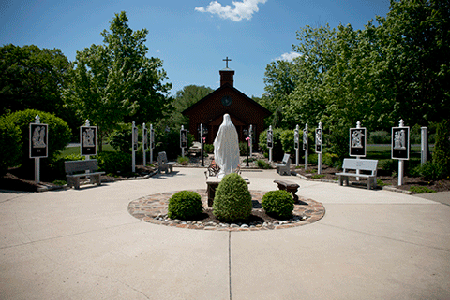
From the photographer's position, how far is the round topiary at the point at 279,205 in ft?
22.1

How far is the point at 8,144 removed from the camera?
33.8 ft

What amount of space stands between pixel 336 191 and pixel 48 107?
32800 mm

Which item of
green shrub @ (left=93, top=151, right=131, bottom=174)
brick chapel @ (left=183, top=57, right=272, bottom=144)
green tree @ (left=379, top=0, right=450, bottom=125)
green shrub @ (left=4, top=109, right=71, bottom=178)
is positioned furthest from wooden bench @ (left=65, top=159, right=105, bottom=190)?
brick chapel @ (left=183, top=57, right=272, bottom=144)

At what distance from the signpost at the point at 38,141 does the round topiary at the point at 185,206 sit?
23.8 ft

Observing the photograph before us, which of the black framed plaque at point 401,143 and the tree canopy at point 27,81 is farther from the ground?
the tree canopy at point 27,81

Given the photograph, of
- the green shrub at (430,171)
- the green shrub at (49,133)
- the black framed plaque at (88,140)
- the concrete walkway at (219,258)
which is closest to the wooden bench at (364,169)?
the green shrub at (430,171)

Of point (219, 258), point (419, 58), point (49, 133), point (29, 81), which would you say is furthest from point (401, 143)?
point (29, 81)

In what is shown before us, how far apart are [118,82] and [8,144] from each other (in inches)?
312

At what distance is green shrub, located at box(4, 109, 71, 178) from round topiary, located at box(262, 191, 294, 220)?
9.95 metres

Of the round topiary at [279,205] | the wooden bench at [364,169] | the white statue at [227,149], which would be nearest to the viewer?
the round topiary at [279,205]

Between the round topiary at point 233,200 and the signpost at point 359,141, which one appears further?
the signpost at point 359,141

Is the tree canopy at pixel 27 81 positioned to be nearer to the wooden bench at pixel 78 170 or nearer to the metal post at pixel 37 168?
the metal post at pixel 37 168

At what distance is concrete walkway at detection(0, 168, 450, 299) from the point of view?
11.9 ft

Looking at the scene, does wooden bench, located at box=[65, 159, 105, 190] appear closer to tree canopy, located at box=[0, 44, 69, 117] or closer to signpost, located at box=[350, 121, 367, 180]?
signpost, located at box=[350, 121, 367, 180]
